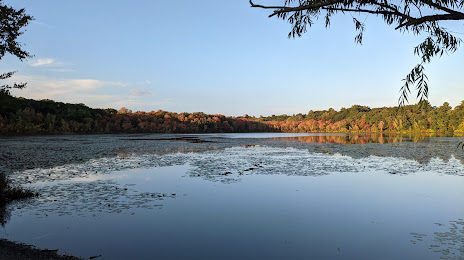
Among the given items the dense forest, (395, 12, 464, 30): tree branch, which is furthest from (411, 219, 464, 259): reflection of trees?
the dense forest

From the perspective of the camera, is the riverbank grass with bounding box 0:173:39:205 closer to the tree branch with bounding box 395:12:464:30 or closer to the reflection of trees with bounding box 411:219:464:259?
the reflection of trees with bounding box 411:219:464:259

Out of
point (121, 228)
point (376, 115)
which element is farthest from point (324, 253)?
point (376, 115)

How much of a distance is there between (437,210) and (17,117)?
11066cm

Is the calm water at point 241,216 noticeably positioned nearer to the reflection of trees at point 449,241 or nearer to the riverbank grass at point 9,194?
the reflection of trees at point 449,241

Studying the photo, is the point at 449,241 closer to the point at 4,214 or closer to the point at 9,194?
the point at 4,214

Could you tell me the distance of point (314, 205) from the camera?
1127 cm

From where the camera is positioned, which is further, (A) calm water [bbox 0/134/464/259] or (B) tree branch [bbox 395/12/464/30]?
(A) calm water [bbox 0/134/464/259]

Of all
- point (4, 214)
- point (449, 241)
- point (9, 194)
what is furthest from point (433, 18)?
point (9, 194)

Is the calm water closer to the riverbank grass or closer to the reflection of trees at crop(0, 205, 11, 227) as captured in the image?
the reflection of trees at crop(0, 205, 11, 227)

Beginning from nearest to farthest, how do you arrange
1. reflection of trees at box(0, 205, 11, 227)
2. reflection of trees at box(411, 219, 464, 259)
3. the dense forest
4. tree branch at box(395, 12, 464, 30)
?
1. tree branch at box(395, 12, 464, 30)
2. reflection of trees at box(411, 219, 464, 259)
3. reflection of trees at box(0, 205, 11, 227)
4. the dense forest

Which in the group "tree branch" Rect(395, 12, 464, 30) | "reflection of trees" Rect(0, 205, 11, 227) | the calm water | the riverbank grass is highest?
"tree branch" Rect(395, 12, 464, 30)

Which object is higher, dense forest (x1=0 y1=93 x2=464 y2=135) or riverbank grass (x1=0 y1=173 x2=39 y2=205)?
dense forest (x1=0 y1=93 x2=464 y2=135)

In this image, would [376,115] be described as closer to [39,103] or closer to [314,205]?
[39,103]

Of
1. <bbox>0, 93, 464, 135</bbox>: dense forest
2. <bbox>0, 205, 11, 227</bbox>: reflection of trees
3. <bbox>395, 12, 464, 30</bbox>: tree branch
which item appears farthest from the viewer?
<bbox>0, 93, 464, 135</bbox>: dense forest
